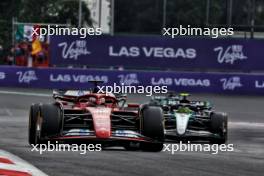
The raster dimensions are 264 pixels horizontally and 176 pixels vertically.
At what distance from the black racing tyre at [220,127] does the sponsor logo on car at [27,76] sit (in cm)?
1456

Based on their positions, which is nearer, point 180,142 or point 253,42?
point 180,142

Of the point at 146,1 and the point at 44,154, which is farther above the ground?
the point at 146,1

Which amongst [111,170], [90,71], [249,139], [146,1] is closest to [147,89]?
[90,71]

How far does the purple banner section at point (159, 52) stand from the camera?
1168 inches

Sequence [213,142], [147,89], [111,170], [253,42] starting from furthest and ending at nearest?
[253,42] → [147,89] → [213,142] → [111,170]

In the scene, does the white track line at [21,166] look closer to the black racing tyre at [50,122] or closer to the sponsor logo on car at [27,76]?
the black racing tyre at [50,122]

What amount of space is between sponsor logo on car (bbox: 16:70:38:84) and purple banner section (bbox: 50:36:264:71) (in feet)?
9.14

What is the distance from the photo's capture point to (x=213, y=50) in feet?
97.9

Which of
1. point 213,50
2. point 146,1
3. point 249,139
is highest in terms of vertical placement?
point 146,1

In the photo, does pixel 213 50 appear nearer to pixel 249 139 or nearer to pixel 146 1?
pixel 146 1

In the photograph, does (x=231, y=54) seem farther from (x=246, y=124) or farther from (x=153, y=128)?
(x=153, y=128)

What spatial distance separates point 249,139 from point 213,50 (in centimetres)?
1442

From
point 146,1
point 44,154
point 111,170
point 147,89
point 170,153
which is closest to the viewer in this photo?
point 111,170

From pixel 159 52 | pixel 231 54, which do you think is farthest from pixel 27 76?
pixel 231 54
